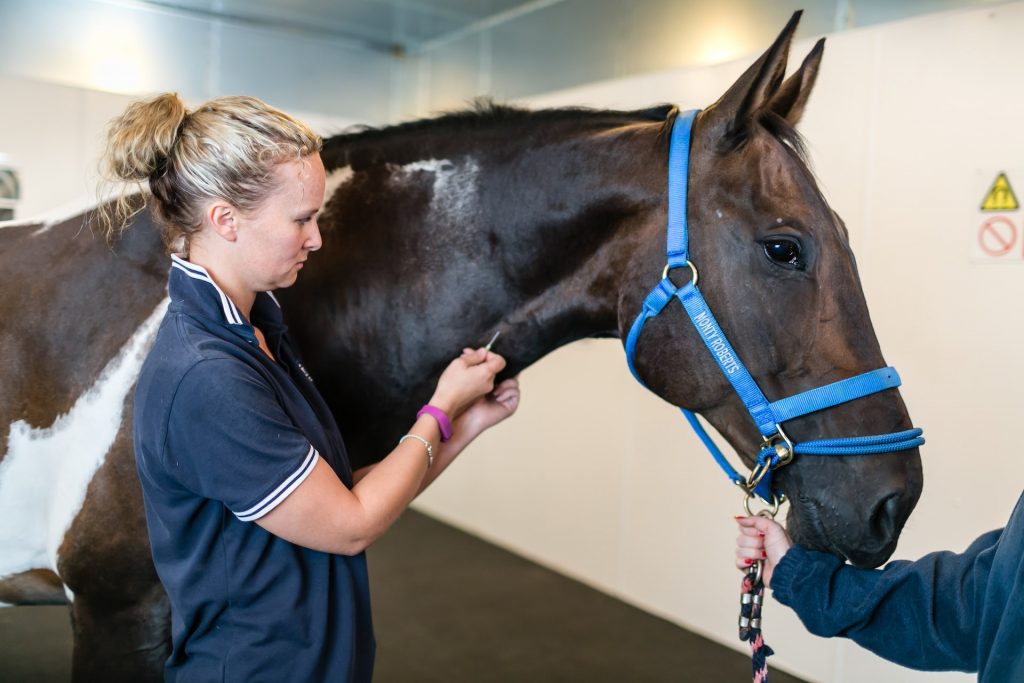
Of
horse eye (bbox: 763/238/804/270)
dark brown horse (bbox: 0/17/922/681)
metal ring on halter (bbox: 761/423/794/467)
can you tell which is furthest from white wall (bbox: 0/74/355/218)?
metal ring on halter (bbox: 761/423/794/467)

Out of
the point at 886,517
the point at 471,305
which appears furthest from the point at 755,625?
the point at 471,305

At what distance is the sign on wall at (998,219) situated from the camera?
2.11 m

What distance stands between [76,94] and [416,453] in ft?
11.0

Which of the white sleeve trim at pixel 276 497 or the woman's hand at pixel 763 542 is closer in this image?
the white sleeve trim at pixel 276 497

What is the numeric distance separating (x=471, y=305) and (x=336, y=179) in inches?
15.3

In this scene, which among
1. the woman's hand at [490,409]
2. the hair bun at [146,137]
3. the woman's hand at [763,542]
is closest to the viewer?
the hair bun at [146,137]

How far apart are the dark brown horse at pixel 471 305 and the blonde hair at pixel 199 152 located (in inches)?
13.1

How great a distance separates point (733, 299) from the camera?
3.87 feet

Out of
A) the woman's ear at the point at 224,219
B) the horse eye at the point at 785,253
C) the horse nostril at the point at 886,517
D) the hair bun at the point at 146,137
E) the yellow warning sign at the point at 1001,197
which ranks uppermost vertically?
the yellow warning sign at the point at 1001,197

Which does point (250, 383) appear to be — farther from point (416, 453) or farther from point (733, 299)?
point (733, 299)

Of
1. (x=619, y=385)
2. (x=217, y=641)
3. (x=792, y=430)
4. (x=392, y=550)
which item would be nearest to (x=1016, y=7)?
(x=792, y=430)

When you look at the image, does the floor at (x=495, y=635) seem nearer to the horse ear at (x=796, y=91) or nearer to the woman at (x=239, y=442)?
the woman at (x=239, y=442)

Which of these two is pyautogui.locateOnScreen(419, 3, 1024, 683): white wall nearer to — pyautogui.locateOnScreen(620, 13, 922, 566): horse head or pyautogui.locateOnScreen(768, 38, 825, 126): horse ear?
pyautogui.locateOnScreen(768, 38, 825, 126): horse ear

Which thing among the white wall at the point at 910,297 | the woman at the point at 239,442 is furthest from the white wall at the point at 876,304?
the woman at the point at 239,442
